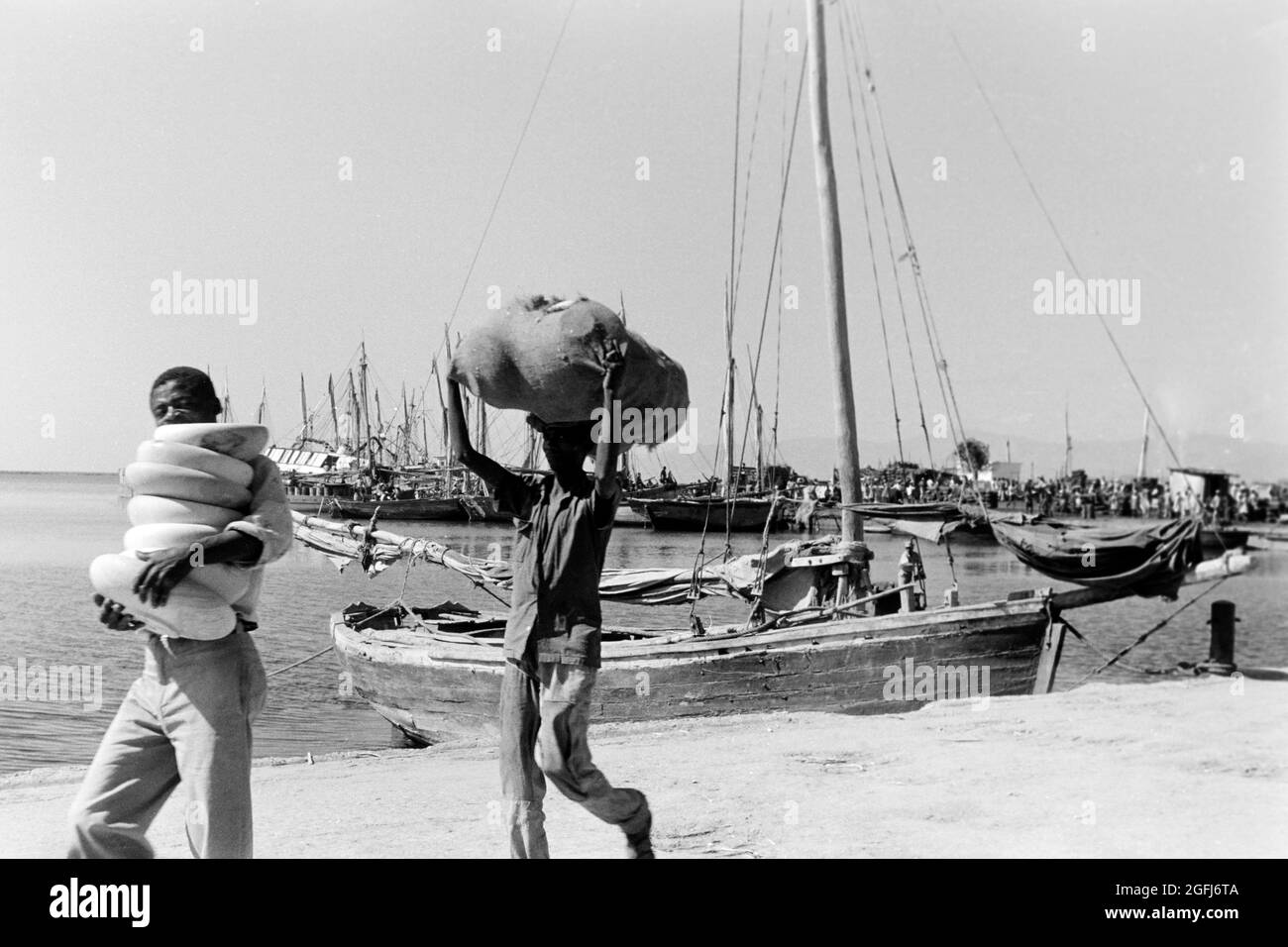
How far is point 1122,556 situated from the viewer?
32.0 ft

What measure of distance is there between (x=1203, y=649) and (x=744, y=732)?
68.4 ft

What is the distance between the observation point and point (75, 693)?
60.2 ft

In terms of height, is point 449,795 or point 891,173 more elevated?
point 891,173

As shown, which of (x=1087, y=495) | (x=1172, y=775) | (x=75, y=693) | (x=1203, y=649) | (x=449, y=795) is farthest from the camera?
(x=1087, y=495)

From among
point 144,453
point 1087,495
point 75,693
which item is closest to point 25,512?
point 75,693

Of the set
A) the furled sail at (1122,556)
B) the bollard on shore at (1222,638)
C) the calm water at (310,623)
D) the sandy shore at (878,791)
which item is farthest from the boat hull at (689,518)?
the sandy shore at (878,791)

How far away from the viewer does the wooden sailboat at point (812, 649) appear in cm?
1051

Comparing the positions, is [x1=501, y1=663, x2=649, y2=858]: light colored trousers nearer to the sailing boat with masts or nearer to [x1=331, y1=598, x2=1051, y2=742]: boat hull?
[x1=331, y1=598, x2=1051, y2=742]: boat hull

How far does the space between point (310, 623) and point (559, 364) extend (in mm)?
24529

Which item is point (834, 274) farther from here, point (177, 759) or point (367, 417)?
point (367, 417)

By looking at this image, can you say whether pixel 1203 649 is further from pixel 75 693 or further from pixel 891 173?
pixel 75 693

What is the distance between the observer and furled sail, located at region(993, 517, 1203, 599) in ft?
30.9

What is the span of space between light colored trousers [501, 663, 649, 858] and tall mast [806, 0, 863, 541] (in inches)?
303
